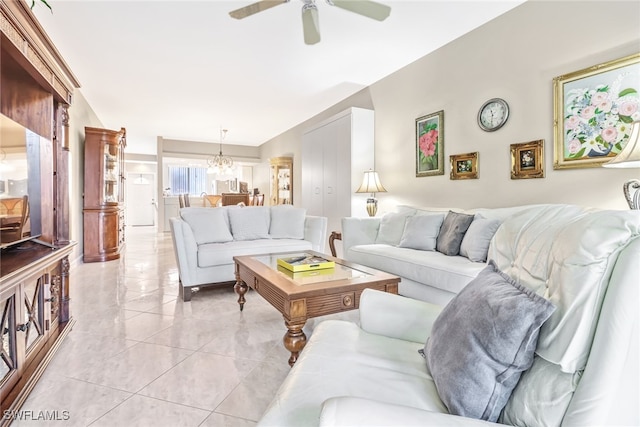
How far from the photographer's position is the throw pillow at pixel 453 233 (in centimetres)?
269

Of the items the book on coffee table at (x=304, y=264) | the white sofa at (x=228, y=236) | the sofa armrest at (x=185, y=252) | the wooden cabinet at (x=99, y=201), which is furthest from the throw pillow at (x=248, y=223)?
the wooden cabinet at (x=99, y=201)

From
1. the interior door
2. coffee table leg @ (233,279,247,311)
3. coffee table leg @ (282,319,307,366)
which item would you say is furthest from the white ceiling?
the interior door

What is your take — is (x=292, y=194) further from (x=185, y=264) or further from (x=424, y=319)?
(x=424, y=319)

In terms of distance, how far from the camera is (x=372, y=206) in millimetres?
4297

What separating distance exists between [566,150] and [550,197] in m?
0.38

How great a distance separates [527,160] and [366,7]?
1830 millimetres

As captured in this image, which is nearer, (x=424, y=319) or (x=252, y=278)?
(x=424, y=319)

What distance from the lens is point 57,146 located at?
Answer: 2.18m

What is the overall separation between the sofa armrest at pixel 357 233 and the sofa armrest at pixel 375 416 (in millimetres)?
2929

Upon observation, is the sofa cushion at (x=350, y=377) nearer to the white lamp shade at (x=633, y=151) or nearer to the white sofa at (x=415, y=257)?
the white sofa at (x=415, y=257)

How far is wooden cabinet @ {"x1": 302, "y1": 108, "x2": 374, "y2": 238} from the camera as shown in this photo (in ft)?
14.7

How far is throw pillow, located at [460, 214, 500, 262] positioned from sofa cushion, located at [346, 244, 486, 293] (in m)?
0.07

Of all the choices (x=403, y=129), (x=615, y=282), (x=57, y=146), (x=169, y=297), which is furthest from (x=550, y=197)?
(x=57, y=146)

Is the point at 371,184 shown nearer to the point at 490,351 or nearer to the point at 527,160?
the point at 527,160
